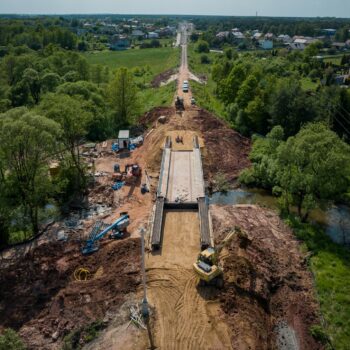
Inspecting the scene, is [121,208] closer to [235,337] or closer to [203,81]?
[235,337]

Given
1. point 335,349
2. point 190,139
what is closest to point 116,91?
point 190,139

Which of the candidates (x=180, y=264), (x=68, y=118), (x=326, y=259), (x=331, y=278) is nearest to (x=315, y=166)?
(x=326, y=259)

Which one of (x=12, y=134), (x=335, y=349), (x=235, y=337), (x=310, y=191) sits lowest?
(x=335, y=349)

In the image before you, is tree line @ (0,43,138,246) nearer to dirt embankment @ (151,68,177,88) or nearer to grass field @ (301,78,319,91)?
dirt embankment @ (151,68,177,88)

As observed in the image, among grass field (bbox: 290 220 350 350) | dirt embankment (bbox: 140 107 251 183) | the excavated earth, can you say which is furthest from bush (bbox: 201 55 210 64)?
grass field (bbox: 290 220 350 350)

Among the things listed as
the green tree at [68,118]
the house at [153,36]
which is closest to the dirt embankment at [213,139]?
the green tree at [68,118]

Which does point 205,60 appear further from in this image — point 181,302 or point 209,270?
point 181,302
